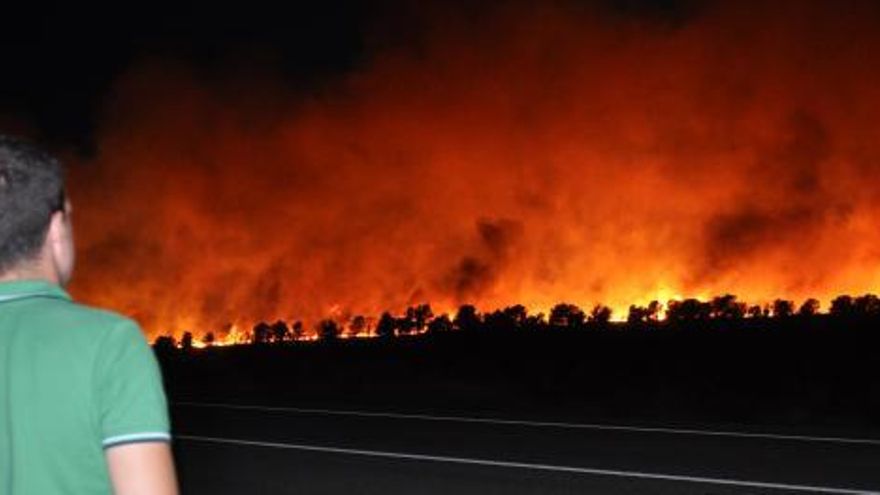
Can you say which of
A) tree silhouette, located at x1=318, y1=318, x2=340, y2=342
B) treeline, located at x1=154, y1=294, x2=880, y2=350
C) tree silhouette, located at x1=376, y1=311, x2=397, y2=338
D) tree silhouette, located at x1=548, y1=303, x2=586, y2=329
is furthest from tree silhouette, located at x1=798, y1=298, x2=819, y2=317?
tree silhouette, located at x1=318, y1=318, x2=340, y2=342

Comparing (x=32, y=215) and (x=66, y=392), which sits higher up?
(x=32, y=215)

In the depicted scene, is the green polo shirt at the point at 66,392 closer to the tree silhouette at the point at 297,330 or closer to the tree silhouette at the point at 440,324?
the tree silhouette at the point at 440,324

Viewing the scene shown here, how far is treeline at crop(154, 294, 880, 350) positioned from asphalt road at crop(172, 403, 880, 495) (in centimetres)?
1187

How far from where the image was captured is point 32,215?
237 cm

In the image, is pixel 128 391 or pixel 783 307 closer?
pixel 128 391

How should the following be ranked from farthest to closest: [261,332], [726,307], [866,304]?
[261,332], [726,307], [866,304]

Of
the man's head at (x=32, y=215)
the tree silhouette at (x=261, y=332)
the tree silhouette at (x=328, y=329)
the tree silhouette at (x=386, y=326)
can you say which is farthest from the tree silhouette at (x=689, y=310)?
the man's head at (x=32, y=215)

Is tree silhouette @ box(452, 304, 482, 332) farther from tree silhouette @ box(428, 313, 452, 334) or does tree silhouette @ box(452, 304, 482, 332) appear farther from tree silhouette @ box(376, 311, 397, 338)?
tree silhouette @ box(376, 311, 397, 338)

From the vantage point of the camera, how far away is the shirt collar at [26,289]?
2.39 m

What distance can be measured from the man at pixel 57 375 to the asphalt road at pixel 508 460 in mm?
8524

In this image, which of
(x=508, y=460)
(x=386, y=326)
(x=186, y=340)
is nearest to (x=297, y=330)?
(x=186, y=340)

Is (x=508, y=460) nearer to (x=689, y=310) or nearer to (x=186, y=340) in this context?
(x=689, y=310)

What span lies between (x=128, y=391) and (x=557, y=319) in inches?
1148

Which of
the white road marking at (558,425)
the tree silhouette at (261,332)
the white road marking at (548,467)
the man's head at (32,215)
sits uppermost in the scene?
the tree silhouette at (261,332)
